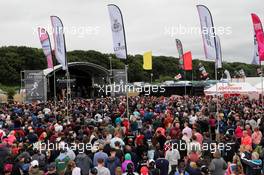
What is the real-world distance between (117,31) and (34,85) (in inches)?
451

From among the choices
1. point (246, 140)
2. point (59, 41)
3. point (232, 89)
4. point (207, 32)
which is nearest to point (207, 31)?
point (207, 32)

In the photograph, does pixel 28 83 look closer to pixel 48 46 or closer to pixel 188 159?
pixel 48 46

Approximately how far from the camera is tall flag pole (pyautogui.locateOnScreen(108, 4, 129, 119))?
49.0 feet

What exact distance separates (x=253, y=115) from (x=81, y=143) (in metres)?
8.51

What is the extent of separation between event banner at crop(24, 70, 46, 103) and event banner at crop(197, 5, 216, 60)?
1336 centimetres

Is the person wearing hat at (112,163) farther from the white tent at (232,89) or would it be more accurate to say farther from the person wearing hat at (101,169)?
the white tent at (232,89)

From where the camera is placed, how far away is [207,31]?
1458 cm

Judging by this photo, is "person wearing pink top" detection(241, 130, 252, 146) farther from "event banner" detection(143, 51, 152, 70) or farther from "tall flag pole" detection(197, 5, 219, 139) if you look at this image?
"event banner" detection(143, 51, 152, 70)

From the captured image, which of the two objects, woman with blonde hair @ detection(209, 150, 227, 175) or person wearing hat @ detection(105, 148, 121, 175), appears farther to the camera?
person wearing hat @ detection(105, 148, 121, 175)

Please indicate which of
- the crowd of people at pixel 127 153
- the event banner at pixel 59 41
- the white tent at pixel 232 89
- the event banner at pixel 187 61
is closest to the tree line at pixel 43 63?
the event banner at pixel 187 61

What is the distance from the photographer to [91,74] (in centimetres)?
4766

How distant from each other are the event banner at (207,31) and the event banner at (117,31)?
10.0ft

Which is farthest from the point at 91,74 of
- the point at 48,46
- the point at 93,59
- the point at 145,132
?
the point at 93,59

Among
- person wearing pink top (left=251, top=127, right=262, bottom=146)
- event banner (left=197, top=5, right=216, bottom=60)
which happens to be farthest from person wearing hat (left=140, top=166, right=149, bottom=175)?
event banner (left=197, top=5, right=216, bottom=60)
